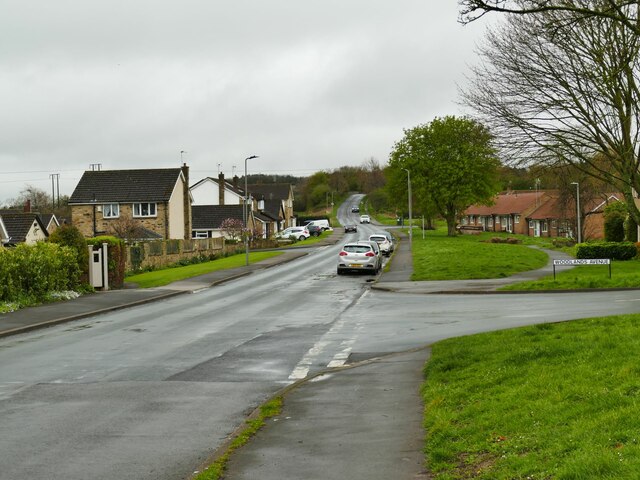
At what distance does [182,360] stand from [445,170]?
7256 centimetres

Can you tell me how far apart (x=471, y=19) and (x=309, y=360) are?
6737mm

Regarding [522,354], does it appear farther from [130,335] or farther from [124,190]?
[124,190]

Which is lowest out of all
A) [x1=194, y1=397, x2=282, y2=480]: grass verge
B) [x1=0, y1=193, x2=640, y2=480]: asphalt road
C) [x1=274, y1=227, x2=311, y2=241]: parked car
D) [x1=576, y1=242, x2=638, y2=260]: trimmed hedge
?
[x1=0, y1=193, x2=640, y2=480]: asphalt road

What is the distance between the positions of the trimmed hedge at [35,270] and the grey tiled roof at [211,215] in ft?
205

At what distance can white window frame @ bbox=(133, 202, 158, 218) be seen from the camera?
229 feet

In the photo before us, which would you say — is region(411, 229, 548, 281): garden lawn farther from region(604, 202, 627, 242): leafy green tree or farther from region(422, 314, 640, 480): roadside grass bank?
region(422, 314, 640, 480): roadside grass bank

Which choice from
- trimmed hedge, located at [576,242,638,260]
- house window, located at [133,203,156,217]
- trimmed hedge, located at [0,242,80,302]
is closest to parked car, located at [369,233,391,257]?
trimmed hedge, located at [576,242,638,260]

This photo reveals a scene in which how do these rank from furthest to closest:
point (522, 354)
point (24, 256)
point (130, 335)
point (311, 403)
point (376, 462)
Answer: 1. point (24, 256)
2. point (130, 335)
3. point (522, 354)
4. point (311, 403)
5. point (376, 462)

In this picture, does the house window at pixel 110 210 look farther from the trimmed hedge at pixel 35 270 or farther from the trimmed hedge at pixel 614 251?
the trimmed hedge at pixel 614 251

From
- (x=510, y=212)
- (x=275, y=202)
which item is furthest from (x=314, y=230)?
(x=510, y=212)

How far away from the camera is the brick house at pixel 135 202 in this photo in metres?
69.7

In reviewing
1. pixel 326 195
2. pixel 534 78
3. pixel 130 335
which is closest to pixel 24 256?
pixel 130 335

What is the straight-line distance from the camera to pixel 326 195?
188m

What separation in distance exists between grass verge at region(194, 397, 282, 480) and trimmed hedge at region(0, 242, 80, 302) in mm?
17043
